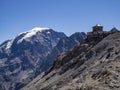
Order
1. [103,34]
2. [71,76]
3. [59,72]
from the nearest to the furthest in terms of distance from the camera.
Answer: [71,76], [59,72], [103,34]

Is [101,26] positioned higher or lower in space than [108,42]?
higher

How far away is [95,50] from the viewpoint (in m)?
103

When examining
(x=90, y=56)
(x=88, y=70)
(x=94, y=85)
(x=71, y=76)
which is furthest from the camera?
(x=90, y=56)

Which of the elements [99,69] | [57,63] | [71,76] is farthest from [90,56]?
[57,63]

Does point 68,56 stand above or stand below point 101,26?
below

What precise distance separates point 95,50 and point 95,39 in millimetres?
22815

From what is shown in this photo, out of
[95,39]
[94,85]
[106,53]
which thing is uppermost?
[95,39]

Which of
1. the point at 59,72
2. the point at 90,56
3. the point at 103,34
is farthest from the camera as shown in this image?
the point at 103,34

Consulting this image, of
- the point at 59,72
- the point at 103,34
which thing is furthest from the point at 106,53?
the point at 103,34

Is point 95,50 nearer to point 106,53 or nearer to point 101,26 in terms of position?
point 106,53

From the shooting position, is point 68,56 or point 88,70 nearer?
point 88,70

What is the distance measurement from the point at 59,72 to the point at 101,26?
148ft

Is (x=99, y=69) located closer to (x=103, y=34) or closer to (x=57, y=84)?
(x=57, y=84)

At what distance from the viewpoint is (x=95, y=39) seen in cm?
12544
